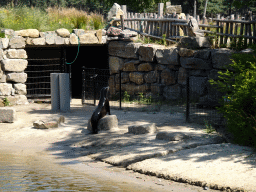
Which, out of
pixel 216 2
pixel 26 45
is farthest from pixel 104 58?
pixel 216 2

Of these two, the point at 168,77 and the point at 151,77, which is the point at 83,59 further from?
the point at 168,77

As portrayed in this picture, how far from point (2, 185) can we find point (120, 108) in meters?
6.86

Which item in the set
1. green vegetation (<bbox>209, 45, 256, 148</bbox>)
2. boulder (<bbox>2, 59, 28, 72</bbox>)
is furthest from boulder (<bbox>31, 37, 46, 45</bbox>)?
green vegetation (<bbox>209, 45, 256, 148</bbox>)

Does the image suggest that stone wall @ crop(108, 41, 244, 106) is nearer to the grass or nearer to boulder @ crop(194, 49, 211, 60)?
boulder @ crop(194, 49, 211, 60)

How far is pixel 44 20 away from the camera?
46.0 ft

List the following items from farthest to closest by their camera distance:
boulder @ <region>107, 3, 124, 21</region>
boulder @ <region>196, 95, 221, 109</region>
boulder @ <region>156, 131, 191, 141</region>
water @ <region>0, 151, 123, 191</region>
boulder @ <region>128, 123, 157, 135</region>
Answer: boulder @ <region>107, 3, 124, 21</region> → boulder @ <region>196, 95, 221, 109</region> → boulder @ <region>128, 123, 157, 135</region> → boulder @ <region>156, 131, 191, 141</region> → water @ <region>0, 151, 123, 191</region>

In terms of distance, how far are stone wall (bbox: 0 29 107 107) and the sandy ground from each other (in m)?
3.24

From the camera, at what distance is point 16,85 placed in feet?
42.3

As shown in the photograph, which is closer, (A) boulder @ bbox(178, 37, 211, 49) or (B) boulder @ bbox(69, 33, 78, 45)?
(A) boulder @ bbox(178, 37, 211, 49)

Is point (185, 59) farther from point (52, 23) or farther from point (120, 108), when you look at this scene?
point (52, 23)

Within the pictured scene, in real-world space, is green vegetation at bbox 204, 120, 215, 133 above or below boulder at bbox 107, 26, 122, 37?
below

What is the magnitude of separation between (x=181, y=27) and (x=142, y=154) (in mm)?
7740

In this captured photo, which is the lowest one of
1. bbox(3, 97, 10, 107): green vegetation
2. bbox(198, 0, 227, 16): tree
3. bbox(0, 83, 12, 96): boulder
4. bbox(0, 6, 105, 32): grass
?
bbox(3, 97, 10, 107): green vegetation

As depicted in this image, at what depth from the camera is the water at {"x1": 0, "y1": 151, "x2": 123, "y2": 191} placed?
499cm
